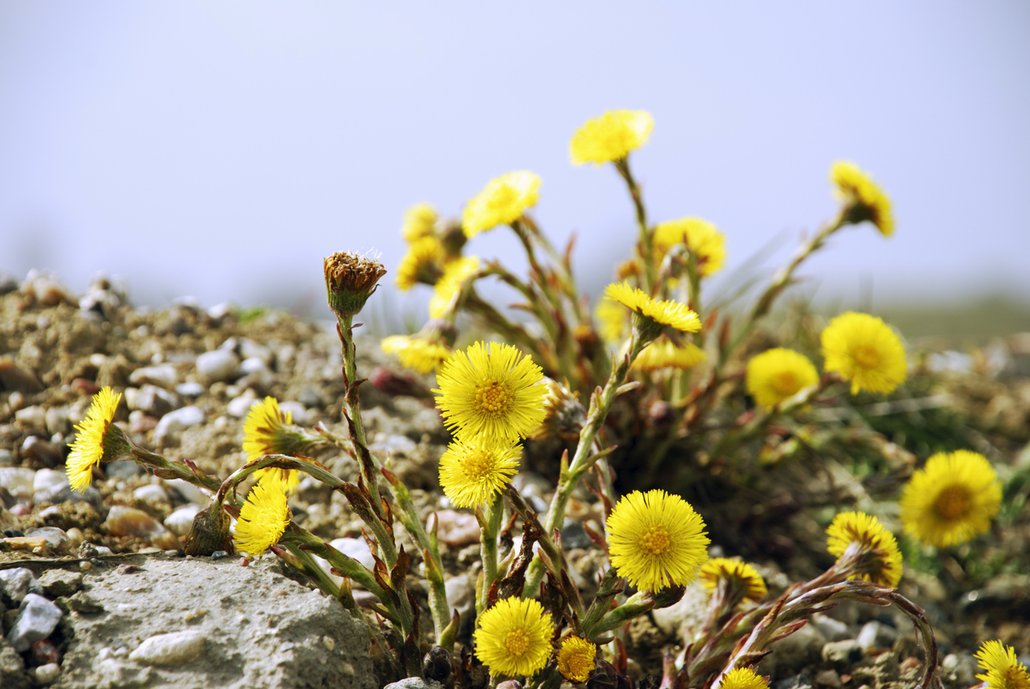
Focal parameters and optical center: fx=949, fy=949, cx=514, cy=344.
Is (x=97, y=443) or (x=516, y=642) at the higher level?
(x=97, y=443)

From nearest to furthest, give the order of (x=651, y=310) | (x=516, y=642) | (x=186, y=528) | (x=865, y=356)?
1. (x=516, y=642)
2. (x=651, y=310)
3. (x=186, y=528)
4. (x=865, y=356)

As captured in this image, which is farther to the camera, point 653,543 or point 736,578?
Result: point 736,578

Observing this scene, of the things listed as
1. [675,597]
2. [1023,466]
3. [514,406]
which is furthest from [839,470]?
[514,406]

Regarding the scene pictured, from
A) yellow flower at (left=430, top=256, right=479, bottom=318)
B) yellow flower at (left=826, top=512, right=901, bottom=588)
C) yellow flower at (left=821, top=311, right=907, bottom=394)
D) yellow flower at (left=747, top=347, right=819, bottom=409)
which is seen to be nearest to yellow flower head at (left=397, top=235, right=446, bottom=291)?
yellow flower at (left=430, top=256, right=479, bottom=318)

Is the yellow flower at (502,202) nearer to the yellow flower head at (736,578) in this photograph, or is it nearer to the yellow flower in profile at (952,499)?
the yellow flower head at (736,578)

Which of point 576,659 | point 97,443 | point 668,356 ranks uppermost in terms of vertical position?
point 97,443

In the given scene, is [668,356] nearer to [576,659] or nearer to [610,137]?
[610,137]

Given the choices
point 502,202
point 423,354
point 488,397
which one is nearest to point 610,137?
point 502,202
